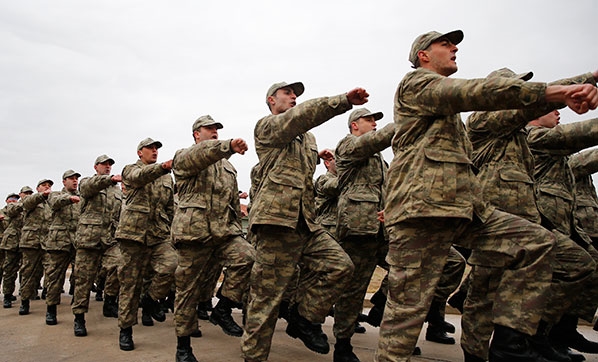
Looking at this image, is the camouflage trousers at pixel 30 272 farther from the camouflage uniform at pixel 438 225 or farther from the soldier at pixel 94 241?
the camouflage uniform at pixel 438 225

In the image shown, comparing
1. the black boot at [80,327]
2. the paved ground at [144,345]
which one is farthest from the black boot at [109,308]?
the black boot at [80,327]

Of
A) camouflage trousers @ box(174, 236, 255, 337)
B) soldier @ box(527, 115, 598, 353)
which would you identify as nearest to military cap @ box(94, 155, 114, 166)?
camouflage trousers @ box(174, 236, 255, 337)

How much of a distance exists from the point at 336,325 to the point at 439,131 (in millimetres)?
2444

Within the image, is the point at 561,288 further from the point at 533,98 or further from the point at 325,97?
the point at 325,97

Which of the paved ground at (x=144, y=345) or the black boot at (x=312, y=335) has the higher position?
the black boot at (x=312, y=335)

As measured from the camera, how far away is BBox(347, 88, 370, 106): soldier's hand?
136 inches

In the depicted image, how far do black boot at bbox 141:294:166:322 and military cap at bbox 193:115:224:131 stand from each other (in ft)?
9.63

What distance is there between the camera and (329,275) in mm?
4234

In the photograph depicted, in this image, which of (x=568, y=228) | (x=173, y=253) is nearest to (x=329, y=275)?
(x=568, y=228)

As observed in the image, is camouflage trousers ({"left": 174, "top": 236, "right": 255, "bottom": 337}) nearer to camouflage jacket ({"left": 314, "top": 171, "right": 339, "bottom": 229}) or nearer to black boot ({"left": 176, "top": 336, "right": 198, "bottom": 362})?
black boot ({"left": 176, "top": 336, "right": 198, "bottom": 362})

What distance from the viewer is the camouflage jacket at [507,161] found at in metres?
3.89

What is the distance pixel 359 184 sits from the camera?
566 centimetres

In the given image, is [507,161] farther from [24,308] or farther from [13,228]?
[13,228]

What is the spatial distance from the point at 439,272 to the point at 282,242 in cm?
159
